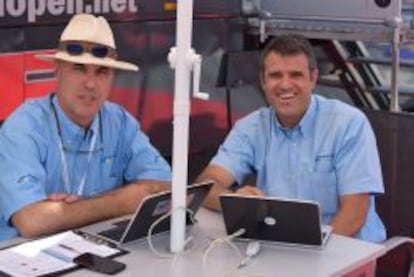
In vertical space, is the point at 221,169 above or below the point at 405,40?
below

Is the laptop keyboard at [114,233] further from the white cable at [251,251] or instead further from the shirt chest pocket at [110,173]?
the shirt chest pocket at [110,173]

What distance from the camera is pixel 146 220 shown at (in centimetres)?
214

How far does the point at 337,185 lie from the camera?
281 centimetres

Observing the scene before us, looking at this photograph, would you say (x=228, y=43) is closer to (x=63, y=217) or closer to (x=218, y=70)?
(x=218, y=70)

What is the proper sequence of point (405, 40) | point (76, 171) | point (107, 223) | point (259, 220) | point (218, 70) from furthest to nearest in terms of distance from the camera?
point (218, 70)
point (405, 40)
point (76, 171)
point (107, 223)
point (259, 220)

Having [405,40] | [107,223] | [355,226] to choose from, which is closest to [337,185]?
[355,226]

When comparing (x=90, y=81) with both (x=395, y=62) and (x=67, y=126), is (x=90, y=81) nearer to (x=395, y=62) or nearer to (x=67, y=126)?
(x=67, y=126)

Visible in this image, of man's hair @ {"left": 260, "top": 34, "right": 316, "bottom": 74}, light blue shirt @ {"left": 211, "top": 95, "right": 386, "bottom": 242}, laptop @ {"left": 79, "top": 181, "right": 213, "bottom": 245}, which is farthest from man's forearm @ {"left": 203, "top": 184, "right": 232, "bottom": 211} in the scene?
man's hair @ {"left": 260, "top": 34, "right": 316, "bottom": 74}

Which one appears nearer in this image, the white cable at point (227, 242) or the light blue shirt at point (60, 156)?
the white cable at point (227, 242)

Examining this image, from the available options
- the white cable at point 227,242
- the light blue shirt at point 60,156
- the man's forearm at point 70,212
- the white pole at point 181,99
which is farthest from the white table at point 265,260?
the light blue shirt at point 60,156

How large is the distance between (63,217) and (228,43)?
8.96ft

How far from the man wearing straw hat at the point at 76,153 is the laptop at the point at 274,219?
0.45 metres

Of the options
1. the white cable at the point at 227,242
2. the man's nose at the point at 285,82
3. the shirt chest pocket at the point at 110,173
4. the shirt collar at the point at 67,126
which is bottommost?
the white cable at the point at 227,242

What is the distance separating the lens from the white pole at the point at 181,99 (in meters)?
1.97
